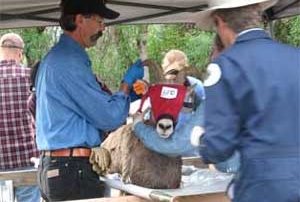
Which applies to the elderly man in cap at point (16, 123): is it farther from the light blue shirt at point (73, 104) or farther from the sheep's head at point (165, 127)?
the sheep's head at point (165, 127)

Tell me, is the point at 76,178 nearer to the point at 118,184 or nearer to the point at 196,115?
the point at 118,184

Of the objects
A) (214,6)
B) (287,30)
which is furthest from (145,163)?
(287,30)

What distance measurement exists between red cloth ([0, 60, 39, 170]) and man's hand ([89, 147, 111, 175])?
1.63 meters

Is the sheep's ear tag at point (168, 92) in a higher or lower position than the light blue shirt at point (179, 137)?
higher

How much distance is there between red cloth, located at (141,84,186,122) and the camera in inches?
115

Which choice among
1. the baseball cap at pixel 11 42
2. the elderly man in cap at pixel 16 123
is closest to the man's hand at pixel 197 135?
the elderly man in cap at pixel 16 123

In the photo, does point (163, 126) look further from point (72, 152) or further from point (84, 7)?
point (84, 7)

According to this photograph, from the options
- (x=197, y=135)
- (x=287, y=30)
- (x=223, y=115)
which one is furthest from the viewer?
(x=287, y=30)

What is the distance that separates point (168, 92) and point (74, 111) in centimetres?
41

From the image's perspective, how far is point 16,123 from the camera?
468cm

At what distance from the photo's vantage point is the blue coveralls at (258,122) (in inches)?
81.4

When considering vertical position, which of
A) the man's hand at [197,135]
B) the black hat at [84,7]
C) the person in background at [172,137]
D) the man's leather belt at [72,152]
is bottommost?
the man's leather belt at [72,152]

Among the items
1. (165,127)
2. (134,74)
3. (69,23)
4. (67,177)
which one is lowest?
(67,177)

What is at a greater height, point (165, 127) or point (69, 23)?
point (69, 23)
